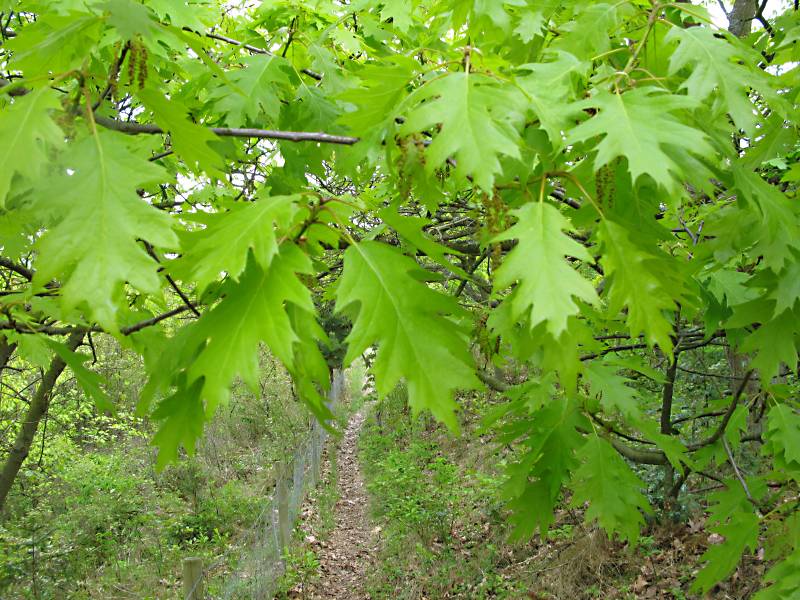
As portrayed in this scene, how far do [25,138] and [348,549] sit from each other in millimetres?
9706

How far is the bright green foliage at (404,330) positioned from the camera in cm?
128

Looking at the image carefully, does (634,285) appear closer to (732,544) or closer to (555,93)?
(555,93)

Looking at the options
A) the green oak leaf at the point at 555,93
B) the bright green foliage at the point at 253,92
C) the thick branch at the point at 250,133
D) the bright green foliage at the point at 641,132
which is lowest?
the bright green foliage at the point at 641,132

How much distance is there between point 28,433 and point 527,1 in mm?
5471

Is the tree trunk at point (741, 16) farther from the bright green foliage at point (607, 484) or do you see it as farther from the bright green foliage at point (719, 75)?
the bright green foliage at point (607, 484)

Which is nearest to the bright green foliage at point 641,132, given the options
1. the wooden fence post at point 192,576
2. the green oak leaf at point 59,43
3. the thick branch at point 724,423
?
the green oak leaf at point 59,43

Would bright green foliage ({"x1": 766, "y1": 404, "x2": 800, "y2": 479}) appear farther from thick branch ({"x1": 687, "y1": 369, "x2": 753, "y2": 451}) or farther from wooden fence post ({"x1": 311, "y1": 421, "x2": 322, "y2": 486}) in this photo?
wooden fence post ({"x1": 311, "y1": 421, "x2": 322, "y2": 486})

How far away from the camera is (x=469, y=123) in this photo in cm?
133

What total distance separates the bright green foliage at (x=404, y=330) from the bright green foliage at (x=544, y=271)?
18cm

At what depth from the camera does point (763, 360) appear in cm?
216

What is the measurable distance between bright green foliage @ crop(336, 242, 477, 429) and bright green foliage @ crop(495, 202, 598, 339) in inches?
7.2

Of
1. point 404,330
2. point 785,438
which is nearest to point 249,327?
point 404,330

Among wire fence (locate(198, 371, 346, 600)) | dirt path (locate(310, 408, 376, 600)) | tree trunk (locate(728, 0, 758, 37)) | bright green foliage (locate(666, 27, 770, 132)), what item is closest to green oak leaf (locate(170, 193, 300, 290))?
bright green foliage (locate(666, 27, 770, 132))

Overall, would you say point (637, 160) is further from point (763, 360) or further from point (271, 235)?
point (763, 360)
